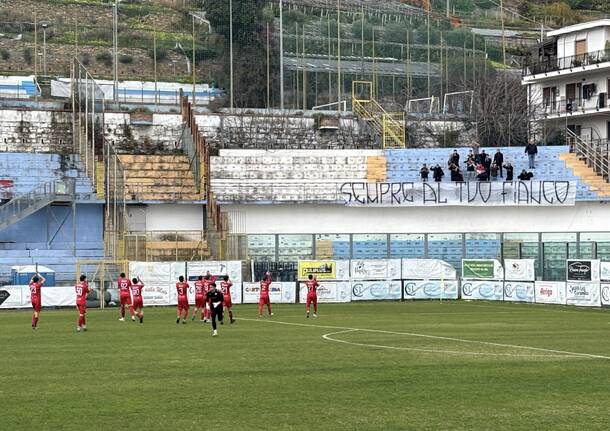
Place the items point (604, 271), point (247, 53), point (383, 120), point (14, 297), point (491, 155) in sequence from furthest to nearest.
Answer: point (247, 53), point (383, 120), point (491, 155), point (14, 297), point (604, 271)

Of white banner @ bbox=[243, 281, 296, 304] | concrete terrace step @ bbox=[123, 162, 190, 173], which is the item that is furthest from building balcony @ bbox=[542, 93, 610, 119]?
white banner @ bbox=[243, 281, 296, 304]

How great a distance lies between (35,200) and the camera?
63.8 meters

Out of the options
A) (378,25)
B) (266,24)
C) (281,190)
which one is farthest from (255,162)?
(378,25)

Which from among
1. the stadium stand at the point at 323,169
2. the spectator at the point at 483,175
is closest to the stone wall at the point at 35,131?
the stadium stand at the point at 323,169

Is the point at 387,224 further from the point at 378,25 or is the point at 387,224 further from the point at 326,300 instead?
the point at 378,25

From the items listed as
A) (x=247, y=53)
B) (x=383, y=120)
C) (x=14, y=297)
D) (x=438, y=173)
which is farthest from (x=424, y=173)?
(x=247, y=53)

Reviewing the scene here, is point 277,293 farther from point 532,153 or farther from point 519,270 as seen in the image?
point 532,153

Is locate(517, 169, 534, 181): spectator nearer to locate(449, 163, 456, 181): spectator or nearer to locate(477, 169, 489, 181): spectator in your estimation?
locate(477, 169, 489, 181): spectator

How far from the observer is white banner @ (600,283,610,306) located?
4928 centimetres

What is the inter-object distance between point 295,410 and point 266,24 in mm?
81682

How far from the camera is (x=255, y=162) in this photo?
7062 cm

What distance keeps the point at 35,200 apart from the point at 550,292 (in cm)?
2944

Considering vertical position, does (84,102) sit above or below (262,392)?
Result: above

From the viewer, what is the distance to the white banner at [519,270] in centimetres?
5462
